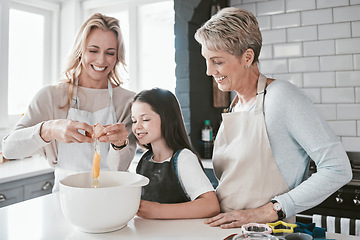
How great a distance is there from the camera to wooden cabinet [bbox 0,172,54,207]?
2.18m

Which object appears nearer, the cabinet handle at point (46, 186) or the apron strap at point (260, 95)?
the apron strap at point (260, 95)

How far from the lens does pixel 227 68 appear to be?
49.3 inches

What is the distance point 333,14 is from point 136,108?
2.00m

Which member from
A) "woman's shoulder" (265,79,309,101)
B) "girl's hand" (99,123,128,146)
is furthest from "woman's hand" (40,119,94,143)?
"woman's shoulder" (265,79,309,101)

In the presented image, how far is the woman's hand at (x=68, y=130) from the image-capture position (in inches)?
46.4

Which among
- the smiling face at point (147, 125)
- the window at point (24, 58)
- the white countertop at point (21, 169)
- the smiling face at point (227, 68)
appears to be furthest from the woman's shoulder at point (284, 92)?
the window at point (24, 58)

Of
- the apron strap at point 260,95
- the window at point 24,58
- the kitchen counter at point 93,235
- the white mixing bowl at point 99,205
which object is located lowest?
the kitchen counter at point 93,235

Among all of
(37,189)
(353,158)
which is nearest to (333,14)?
(353,158)

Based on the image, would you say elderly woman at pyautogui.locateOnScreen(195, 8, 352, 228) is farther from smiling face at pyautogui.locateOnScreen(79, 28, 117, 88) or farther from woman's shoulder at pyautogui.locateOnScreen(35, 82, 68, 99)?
woman's shoulder at pyautogui.locateOnScreen(35, 82, 68, 99)

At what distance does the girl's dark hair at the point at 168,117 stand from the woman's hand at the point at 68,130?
31 cm

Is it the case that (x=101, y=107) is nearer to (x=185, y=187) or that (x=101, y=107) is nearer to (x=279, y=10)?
(x=185, y=187)

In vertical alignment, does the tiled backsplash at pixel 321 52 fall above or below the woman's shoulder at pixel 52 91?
above

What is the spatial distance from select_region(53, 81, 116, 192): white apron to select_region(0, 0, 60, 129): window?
5.60 ft

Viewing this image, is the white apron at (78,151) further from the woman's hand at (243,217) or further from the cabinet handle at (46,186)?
the cabinet handle at (46,186)
